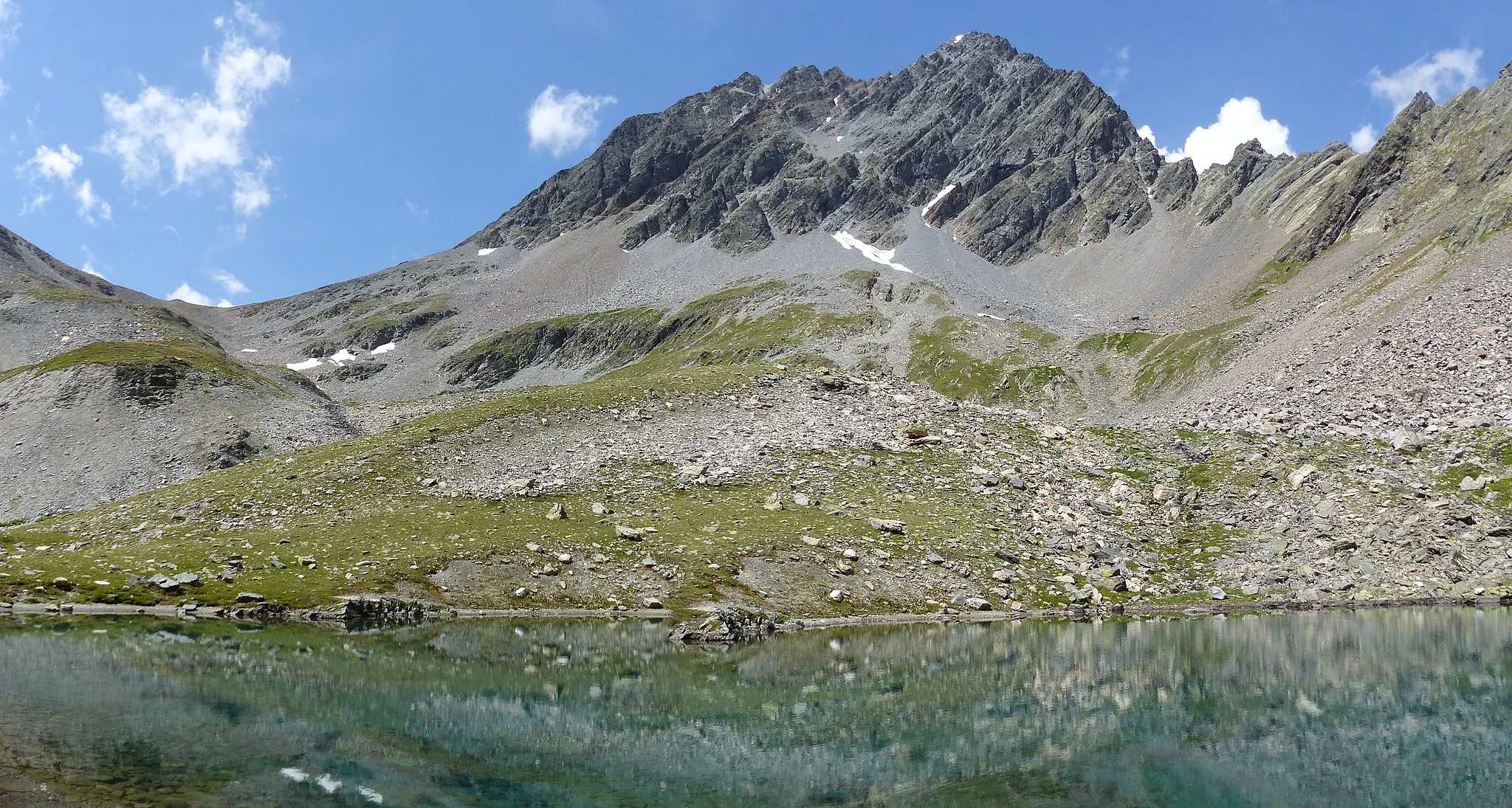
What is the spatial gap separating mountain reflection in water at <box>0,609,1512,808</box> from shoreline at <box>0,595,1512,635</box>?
5101mm

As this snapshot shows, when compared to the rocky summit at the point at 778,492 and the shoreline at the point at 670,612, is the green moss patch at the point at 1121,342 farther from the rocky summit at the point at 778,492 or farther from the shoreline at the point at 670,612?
the shoreline at the point at 670,612

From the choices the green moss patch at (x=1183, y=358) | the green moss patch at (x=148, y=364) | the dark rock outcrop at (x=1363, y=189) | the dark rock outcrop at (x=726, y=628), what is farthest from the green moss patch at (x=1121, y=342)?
the green moss patch at (x=148, y=364)

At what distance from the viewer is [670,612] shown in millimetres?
46656

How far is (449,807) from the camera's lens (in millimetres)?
15969

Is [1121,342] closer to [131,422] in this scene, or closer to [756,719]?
[131,422]

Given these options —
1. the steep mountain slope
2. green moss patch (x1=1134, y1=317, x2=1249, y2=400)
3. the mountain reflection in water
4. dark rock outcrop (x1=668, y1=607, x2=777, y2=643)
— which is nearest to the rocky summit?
dark rock outcrop (x1=668, y1=607, x2=777, y2=643)

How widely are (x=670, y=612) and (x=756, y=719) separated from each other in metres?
22.9

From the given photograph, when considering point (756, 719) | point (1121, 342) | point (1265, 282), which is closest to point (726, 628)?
point (756, 719)

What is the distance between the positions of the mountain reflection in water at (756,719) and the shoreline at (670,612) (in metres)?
5.10

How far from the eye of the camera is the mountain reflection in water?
17500 mm

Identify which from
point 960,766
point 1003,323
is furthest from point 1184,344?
point 960,766

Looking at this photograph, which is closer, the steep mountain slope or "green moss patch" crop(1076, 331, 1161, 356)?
the steep mountain slope

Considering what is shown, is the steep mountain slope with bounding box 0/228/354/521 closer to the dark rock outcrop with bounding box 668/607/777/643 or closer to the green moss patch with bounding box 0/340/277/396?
the green moss patch with bounding box 0/340/277/396

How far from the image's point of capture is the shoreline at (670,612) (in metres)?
43.0
